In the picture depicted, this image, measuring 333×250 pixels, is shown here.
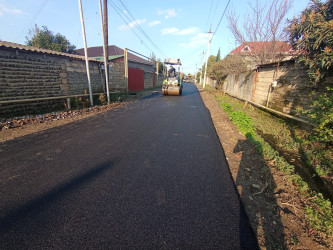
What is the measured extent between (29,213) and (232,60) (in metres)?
15.1

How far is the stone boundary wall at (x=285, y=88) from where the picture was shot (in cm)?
517

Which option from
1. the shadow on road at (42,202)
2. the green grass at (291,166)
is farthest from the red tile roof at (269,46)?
the shadow on road at (42,202)

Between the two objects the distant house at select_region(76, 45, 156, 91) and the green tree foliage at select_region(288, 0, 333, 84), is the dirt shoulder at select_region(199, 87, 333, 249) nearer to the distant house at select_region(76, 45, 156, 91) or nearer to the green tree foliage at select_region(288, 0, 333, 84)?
the green tree foliage at select_region(288, 0, 333, 84)

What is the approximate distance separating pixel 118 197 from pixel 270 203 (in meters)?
2.20

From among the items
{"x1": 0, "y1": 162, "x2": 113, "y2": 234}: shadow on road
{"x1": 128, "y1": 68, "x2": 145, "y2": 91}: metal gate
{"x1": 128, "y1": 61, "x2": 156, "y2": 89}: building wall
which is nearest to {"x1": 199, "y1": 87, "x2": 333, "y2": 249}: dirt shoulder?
{"x1": 0, "y1": 162, "x2": 113, "y2": 234}: shadow on road

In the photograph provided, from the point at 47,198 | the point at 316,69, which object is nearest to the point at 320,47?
A: the point at 316,69

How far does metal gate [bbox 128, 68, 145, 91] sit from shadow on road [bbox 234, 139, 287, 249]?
1585cm

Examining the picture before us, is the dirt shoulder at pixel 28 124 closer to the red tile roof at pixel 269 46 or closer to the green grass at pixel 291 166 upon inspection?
the green grass at pixel 291 166

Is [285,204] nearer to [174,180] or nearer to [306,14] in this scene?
[174,180]

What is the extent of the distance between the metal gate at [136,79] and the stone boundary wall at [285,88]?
1237cm

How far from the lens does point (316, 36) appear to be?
13.2ft

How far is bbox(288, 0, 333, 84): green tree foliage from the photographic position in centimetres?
382

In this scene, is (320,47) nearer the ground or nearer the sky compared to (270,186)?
nearer the sky

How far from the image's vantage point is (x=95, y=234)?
1722 millimetres
